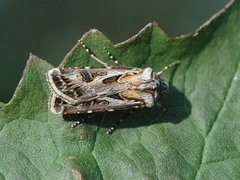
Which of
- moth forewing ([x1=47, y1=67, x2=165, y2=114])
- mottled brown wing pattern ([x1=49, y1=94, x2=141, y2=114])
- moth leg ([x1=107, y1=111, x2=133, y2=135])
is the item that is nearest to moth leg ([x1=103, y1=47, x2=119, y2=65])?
moth forewing ([x1=47, y1=67, x2=165, y2=114])

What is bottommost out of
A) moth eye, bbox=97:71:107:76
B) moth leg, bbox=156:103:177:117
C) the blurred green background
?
the blurred green background

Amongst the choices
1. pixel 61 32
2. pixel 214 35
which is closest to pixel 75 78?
pixel 214 35

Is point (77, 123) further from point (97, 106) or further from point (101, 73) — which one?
point (101, 73)

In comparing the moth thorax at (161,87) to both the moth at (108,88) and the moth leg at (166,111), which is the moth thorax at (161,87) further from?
the moth leg at (166,111)

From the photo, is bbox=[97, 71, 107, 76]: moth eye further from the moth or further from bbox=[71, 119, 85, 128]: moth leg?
bbox=[71, 119, 85, 128]: moth leg

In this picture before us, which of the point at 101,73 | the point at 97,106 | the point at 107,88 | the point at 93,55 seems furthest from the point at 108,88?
the point at 93,55

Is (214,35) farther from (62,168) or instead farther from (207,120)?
(62,168)
